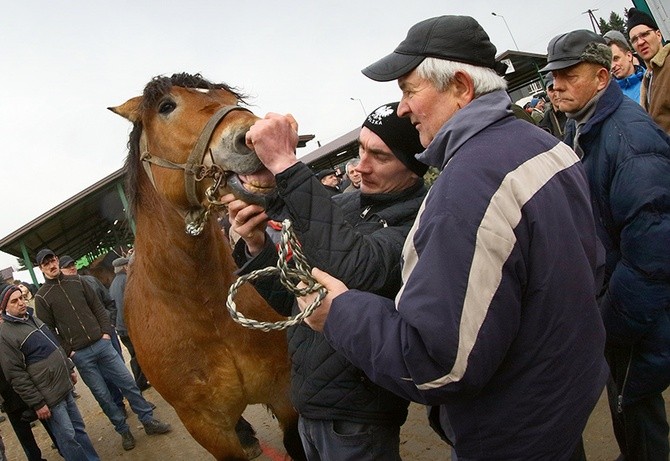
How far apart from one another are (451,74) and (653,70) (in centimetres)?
328

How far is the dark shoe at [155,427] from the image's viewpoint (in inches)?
245

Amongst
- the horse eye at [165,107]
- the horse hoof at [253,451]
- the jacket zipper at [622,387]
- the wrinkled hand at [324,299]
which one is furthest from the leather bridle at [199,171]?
the horse hoof at [253,451]

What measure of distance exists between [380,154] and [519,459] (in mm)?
1257

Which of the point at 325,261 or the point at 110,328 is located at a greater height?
the point at 325,261

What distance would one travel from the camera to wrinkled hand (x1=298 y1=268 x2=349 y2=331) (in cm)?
139

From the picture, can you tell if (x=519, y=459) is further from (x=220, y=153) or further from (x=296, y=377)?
(x=220, y=153)

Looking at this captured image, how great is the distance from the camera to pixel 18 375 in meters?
5.16

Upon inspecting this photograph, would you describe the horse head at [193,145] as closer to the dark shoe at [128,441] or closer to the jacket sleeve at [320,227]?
the jacket sleeve at [320,227]

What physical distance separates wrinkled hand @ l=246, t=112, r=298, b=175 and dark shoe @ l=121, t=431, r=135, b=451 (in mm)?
5671

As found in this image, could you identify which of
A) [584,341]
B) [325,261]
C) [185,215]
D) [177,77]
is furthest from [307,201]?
[177,77]

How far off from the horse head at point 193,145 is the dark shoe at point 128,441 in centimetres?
432

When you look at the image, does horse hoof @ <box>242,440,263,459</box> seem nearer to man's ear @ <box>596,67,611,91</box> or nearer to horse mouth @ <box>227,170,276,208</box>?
horse mouth @ <box>227,170,276,208</box>

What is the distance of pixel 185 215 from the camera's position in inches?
102

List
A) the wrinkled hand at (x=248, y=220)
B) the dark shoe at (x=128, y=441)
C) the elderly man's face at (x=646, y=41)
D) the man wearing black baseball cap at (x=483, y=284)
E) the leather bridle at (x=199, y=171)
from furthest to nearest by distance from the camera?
the dark shoe at (x=128, y=441) → the elderly man's face at (x=646, y=41) → the leather bridle at (x=199, y=171) → the wrinkled hand at (x=248, y=220) → the man wearing black baseball cap at (x=483, y=284)
